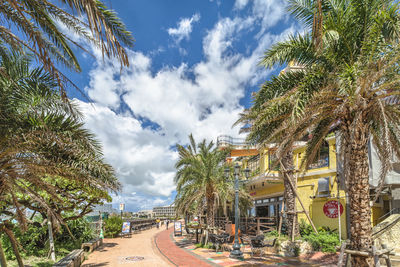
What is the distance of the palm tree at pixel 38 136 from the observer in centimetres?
674

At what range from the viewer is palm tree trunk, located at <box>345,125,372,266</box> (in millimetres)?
7090

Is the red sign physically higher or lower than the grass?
higher

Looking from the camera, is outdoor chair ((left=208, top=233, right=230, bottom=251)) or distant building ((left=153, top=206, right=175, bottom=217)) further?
distant building ((left=153, top=206, right=175, bottom=217))

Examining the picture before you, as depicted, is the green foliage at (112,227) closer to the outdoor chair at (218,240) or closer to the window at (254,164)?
the outdoor chair at (218,240)

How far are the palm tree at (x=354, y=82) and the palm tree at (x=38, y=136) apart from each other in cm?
495

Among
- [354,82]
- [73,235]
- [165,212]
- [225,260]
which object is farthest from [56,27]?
[165,212]

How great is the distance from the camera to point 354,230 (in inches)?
286

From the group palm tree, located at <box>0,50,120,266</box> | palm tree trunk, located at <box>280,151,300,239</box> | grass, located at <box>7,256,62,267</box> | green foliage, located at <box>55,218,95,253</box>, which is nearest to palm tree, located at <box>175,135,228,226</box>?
palm tree trunk, located at <box>280,151,300,239</box>

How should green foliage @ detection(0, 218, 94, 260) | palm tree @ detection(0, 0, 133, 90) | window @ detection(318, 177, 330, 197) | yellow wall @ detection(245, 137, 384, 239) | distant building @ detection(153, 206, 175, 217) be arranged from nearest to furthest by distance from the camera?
1. palm tree @ detection(0, 0, 133, 90)
2. green foliage @ detection(0, 218, 94, 260)
3. yellow wall @ detection(245, 137, 384, 239)
4. window @ detection(318, 177, 330, 197)
5. distant building @ detection(153, 206, 175, 217)

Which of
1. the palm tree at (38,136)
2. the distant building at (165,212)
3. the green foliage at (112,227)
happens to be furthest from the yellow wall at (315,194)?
the distant building at (165,212)

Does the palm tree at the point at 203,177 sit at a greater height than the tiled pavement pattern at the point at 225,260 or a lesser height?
greater

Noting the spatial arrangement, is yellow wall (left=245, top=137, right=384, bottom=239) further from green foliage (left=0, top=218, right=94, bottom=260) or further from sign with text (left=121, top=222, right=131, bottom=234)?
sign with text (left=121, top=222, right=131, bottom=234)

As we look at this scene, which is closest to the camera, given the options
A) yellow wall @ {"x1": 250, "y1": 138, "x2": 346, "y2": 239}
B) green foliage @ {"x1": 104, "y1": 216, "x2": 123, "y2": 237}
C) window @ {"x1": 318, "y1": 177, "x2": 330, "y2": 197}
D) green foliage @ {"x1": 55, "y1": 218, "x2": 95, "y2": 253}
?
yellow wall @ {"x1": 250, "y1": 138, "x2": 346, "y2": 239}

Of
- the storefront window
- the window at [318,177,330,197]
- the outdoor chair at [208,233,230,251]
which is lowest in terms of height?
the outdoor chair at [208,233,230,251]
